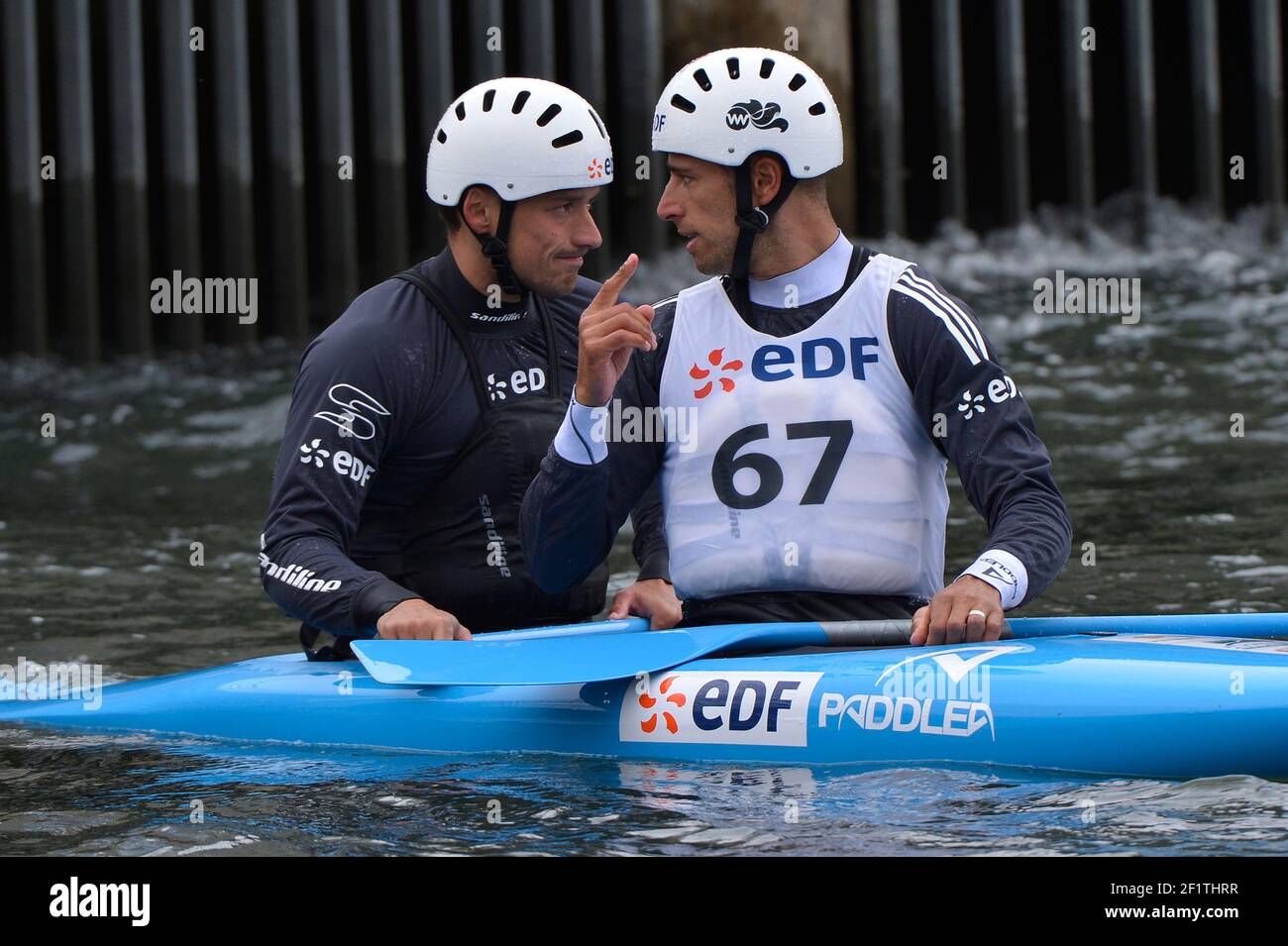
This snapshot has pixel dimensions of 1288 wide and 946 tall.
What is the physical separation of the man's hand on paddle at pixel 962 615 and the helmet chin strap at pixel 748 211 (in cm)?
89

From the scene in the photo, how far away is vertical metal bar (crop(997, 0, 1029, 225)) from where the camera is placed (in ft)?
38.4

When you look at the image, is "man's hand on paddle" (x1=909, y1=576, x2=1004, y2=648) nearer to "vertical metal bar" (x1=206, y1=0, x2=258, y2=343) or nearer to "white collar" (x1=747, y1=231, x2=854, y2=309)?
"white collar" (x1=747, y1=231, x2=854, y2=309)

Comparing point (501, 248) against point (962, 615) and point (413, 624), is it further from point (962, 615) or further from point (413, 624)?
point (962, 615)

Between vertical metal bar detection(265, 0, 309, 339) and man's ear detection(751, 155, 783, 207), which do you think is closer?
man's ear detection(751, 155, 783, 207)

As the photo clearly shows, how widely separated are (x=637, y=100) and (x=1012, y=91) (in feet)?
7.18

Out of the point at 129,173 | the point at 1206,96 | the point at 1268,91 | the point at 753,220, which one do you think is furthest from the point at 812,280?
the point at 1268,91

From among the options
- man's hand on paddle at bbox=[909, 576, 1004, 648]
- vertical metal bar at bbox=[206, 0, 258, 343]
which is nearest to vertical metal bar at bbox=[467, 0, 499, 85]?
vertical metal bar at bbox=[206, 0, 258, 343]

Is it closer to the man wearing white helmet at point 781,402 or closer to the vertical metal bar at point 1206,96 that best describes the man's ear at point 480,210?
the man wearing white helmet at point 781,402

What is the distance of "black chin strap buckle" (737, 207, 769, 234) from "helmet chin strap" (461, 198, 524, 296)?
0.76 meters

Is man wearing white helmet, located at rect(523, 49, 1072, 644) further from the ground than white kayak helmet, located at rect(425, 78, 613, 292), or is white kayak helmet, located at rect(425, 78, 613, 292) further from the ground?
white kayak helmet, located at rect(425, 78, 613, 292)

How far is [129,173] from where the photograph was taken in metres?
10.9

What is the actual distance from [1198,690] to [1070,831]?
17.3 inches
